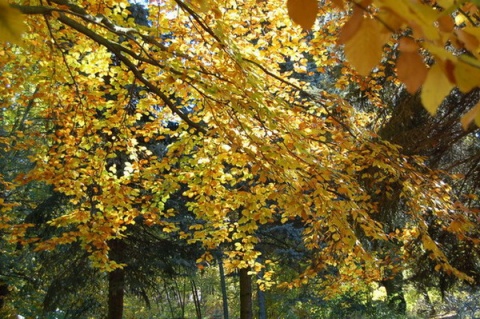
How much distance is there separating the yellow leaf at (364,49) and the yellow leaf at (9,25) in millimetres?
651

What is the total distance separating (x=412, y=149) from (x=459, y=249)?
5.57 feet

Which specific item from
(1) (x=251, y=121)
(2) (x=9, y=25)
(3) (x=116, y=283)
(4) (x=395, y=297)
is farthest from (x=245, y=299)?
(2) (x=9, y=25)

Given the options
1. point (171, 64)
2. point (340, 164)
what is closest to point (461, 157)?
point (340, 164)

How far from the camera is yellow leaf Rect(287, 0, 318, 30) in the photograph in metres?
0.94

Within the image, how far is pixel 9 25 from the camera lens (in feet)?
3.13

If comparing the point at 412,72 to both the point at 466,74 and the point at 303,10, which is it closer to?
the point at 466,74

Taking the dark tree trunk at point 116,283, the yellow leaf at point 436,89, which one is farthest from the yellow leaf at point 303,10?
the dark tree trunk at point 116,283

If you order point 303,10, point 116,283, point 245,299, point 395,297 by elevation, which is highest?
point 116,283

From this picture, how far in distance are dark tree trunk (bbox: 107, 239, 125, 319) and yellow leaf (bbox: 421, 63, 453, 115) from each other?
9662mm

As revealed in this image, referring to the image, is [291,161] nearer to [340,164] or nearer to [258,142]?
[258,142]

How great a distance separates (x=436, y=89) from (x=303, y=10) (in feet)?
0.97

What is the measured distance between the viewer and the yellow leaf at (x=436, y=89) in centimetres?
84

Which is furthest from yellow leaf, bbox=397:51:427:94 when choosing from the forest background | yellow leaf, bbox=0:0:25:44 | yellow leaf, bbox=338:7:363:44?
yellow leaf, bbox=0:0:25:44

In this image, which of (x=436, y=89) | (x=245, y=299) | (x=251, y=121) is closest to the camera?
(x=436, y=89)
